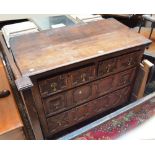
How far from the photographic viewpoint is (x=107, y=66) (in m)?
1.11

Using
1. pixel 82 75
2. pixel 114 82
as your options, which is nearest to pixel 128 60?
pixel 114 82

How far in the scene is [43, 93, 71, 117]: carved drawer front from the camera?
3.44 feet

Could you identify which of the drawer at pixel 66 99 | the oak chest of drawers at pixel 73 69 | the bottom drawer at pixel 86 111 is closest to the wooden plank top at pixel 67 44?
the oak chest of drawers at pixel 73 69

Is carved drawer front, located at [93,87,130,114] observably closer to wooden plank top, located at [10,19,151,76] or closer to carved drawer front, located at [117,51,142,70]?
carved drawer front, located at [117,51,142,70]

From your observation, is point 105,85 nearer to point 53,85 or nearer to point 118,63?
point 118,63

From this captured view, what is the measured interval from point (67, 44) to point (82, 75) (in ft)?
0.71

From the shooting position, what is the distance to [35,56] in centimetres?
97

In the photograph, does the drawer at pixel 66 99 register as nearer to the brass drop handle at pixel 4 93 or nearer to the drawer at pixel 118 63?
the drawer at pixel 118 63

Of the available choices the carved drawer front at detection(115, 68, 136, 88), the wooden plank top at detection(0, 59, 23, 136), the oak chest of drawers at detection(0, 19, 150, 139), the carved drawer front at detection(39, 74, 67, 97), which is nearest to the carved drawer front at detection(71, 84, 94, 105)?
the oak chest of drawers at detection(0, 19, 150, 139)

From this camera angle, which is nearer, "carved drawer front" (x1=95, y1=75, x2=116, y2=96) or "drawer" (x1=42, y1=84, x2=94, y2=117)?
"drawer" (x1=42, y1=84, x2=94, y2=117)
